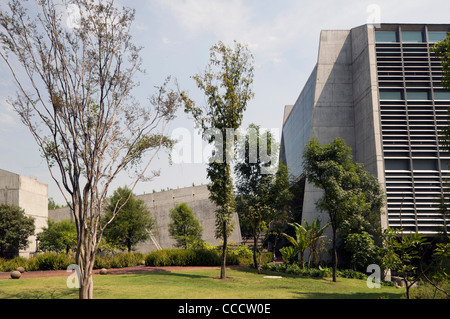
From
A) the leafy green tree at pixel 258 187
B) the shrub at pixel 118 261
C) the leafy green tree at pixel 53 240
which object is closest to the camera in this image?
the shrub at pixel 118 261

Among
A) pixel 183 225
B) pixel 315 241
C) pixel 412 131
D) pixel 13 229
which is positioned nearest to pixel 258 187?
pixel 315 241

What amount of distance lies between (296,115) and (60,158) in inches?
1201

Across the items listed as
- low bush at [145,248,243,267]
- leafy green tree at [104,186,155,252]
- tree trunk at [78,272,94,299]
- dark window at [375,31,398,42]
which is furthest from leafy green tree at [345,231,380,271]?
leafy green tree at [104,186,155,252]

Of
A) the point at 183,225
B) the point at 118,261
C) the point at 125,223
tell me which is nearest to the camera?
the point at 118,261

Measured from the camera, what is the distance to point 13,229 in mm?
30766

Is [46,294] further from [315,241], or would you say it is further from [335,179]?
[315,241]

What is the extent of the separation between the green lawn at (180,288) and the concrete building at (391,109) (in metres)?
9.43

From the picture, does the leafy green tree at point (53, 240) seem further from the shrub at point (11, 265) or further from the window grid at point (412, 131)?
the window grid at point (412, 131)

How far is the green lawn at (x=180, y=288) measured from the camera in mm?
11570

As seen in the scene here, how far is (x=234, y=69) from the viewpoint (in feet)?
59.7

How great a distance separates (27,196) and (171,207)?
1517 cm

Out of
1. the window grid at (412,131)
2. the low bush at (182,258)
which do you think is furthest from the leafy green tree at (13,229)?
the window grid at (412,131)

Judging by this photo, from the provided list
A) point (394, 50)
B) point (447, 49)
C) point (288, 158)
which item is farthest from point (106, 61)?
point (288, 158)
